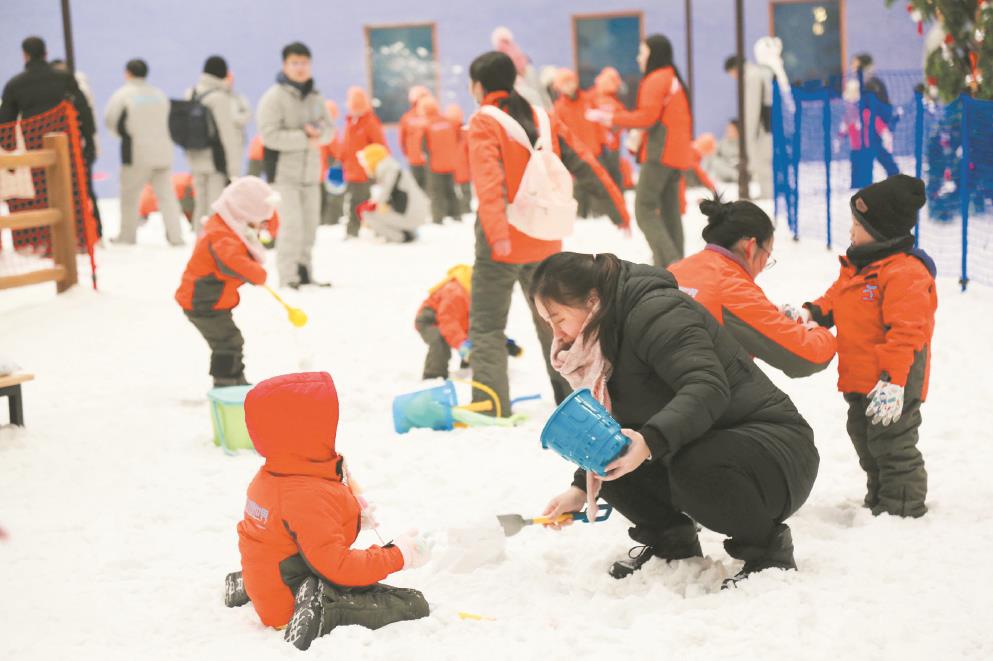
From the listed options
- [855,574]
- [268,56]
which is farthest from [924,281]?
[268,56]

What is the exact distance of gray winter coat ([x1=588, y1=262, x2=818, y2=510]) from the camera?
2822mm

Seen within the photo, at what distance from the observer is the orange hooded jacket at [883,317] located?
351cm

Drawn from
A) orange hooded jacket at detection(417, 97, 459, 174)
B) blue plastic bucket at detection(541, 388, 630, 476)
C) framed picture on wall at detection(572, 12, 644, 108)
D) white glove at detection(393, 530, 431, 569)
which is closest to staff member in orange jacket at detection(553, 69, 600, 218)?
orange hooded jacket at detection(417, 97, 459, 174)

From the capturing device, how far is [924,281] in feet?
Result: 11.6

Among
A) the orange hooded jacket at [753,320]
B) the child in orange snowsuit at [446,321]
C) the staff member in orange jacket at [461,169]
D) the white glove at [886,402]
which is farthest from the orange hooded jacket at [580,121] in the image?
the white glove at [886,402]

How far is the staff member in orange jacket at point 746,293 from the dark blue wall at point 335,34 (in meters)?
15.9

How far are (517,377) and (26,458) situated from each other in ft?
8.11

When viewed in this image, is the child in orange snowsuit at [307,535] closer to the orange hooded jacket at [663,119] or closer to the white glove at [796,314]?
the white glove at [796,314]

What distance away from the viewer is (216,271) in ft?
18.2

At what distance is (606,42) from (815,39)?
3328mm

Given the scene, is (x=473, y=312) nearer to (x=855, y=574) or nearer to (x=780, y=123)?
(x=855, y=574)

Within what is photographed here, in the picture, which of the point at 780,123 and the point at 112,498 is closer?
the point at 112,498

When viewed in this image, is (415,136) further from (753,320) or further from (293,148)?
(753,320)

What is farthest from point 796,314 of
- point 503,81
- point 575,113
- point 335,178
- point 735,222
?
point 575,113
